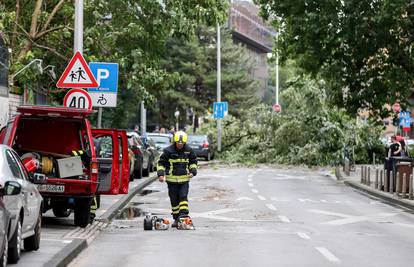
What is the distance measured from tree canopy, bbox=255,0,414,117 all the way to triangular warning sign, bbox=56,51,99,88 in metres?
12.3

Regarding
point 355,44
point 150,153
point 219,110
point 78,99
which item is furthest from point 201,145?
point 78,99

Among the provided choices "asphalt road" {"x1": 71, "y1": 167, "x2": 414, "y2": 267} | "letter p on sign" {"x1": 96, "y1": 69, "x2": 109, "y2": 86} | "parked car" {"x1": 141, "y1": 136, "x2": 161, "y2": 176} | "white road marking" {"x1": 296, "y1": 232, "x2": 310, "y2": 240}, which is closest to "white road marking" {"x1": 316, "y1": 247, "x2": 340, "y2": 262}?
"asphalt road" {"x1": 71, "y1": 167, "x2": 414, "y2": 267}

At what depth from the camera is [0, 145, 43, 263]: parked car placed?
10062mm

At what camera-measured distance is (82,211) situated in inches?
610

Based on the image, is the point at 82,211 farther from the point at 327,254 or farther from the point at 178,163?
the point at 327,254

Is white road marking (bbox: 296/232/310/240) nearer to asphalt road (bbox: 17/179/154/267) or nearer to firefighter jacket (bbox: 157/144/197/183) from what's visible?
firefighter jacket (bbox: 157/144/197/183)

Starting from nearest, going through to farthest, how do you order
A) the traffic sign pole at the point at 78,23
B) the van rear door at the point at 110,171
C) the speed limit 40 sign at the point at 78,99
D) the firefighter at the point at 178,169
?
the firefighter at the point at 178,169, the van rear door at the point at 110,171, the speed limit 40 sign at the point at 78,99, the traffic sign pole at the point at 78,23

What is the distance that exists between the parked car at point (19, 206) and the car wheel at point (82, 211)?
3.17 metres

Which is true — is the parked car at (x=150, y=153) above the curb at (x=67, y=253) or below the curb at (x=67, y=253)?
above

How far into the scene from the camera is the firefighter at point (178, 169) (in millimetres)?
16219

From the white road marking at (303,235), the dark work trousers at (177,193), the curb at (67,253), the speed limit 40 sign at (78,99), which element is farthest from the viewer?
the speed limit 40 sign at (78,99)

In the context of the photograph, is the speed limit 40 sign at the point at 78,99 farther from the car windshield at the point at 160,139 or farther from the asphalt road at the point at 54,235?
the car windshield at the point at 160,139

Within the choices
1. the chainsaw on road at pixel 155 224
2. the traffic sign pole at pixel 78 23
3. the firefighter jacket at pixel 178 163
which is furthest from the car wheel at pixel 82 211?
the traffic sign pole at pixel 78 23

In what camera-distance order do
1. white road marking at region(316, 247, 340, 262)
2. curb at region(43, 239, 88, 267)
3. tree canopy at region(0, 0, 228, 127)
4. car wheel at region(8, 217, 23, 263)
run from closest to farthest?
1. car wheel at region(8, 217, 23, 263)
2. curb at region(43, 239, 88, 267)
3. white road marking at region(316, 247, 340, 262)
4. tree canopy at region(0, 0, 228, 127)
